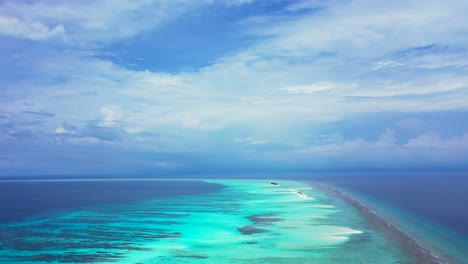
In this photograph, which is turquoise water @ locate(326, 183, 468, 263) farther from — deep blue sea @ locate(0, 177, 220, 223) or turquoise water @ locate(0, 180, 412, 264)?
deep blue sea @ locate(0, 177, 220, 223)

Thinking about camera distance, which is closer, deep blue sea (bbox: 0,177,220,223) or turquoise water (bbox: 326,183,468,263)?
turquoise water (bbox: 326,183,468,263)

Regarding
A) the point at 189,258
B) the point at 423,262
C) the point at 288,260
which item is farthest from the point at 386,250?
the point at 189,258

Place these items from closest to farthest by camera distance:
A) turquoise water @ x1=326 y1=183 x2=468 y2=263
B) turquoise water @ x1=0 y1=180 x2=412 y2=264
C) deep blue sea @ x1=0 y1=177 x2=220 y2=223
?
1. turquoise water @ x1=0 y1=180 x2=412 y2=264
2. turquoise water @ x1=326 y1=183 x2=468 y2=263
3. deep blue sea @ x1=0 y1=177 x2=220 y2=223

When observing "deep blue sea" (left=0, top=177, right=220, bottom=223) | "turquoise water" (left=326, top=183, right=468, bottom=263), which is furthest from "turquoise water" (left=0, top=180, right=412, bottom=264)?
"deep blue sea" (left=0, top=177, right=220, bottom=223)

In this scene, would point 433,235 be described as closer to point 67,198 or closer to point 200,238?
point 200,238

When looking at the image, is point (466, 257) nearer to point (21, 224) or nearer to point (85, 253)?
point (85, 253)

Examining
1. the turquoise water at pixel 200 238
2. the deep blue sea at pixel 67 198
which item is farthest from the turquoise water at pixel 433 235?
the deep blue sea at pixel 67 198

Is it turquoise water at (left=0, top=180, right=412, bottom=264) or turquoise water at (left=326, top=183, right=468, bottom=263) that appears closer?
turquoise water at (left=0, top=180, right=412, bottom=264)

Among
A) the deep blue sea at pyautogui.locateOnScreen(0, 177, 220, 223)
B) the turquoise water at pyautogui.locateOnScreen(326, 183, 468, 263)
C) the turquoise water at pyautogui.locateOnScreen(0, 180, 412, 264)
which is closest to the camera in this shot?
the turquoise water at pyautogui.locateOnScreen(0, 180, 412, 264)

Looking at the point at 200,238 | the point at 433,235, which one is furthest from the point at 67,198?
the point at 433,235

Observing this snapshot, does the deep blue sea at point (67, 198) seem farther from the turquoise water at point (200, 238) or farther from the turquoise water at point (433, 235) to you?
the turquoise water at point (433, 235)
